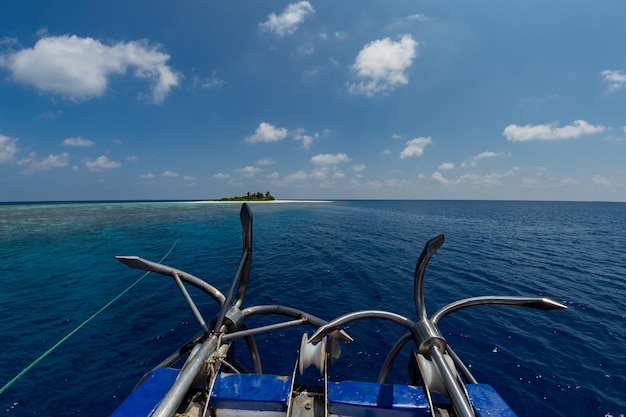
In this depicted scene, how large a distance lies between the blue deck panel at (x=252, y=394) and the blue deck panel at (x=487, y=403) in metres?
2.26

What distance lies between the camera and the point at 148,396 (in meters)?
2.86

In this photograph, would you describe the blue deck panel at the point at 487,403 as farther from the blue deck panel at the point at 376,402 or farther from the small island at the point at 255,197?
the small island at the point at 255,197

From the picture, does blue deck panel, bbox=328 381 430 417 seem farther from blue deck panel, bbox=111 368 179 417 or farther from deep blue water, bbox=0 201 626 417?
deep blue water, bbox=0 201 626 417

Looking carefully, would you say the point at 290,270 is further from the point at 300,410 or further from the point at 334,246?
the point at 300,410

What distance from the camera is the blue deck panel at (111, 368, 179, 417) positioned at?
8.54 feet

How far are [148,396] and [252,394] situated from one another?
1199 mm

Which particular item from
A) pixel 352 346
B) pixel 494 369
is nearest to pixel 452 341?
pixel 494 369

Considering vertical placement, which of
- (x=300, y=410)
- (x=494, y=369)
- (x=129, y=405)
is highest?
(x=129, y=405)

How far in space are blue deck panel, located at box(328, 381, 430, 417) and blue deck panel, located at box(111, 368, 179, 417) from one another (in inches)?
79.9

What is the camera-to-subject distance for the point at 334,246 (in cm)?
2942

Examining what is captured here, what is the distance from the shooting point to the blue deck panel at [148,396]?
2604 mm

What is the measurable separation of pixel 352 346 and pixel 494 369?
5.18 meters

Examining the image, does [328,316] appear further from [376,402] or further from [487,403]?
[487,403]

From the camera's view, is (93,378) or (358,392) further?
(93,378)
